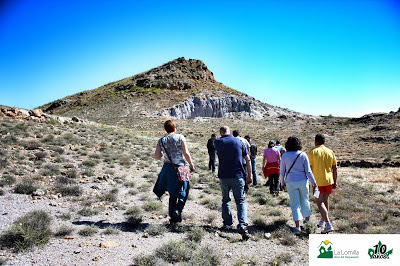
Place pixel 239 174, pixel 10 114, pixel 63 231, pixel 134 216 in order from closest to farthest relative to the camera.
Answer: pixel 63 231, pixel 239 174, pixel 134 216, pixel 10 114

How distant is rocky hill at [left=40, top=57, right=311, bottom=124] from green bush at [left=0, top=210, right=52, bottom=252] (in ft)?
148

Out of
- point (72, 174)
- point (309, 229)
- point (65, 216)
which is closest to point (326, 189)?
point (309, 229)

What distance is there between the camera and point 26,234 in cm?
385

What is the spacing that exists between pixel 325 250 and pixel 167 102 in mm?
56106

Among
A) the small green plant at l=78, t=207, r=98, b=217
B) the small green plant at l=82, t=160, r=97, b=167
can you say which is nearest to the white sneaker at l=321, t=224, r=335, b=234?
the small green plant at l=78, t=207, r=98, b=217

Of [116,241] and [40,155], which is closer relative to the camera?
[116,241]

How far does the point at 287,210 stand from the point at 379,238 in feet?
8.76

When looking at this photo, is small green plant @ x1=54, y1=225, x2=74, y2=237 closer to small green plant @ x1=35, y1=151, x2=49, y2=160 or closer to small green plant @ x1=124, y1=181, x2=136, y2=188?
small green plant @ x1=124, y1=181, x2=136, y2=188

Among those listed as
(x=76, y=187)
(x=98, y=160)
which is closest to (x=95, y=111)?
(x=98, y=160)

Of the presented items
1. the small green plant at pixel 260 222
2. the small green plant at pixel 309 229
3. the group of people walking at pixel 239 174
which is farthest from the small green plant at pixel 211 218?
the small green plant at pixel 309 229

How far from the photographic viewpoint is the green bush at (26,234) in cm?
378

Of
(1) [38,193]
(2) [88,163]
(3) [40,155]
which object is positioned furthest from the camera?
(2) [88,163]

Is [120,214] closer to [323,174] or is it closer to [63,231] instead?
[63,231]

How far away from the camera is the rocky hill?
53.2 m
